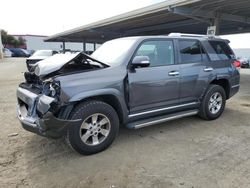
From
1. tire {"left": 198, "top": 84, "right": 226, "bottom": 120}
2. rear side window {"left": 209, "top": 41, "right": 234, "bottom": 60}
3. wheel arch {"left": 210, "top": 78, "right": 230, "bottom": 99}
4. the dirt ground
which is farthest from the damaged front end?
wheel arch {"left": 210, "top": 78, "right": 230, "bottom": 99}

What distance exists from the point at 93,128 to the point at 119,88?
752mm

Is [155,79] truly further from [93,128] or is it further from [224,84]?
[224,84]

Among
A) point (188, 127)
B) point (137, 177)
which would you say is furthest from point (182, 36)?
point (137, 177)

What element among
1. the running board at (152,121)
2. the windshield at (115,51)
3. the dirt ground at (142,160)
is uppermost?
the windshield at (115,51)

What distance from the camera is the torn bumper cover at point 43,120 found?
3307 mm

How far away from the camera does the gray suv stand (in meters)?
3.47

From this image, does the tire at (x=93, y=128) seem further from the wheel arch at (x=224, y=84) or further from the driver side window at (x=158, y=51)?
the wheel arch at (x=224, y=84)

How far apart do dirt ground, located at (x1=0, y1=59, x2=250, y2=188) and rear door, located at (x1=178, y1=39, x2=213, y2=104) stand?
2.32 feet

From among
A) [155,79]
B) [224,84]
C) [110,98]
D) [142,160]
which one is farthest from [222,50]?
[142,160]

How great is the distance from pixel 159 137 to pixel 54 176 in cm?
205

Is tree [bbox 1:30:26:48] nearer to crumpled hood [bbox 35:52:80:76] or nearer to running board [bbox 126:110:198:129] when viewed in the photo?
crumpled hood [bbox 35:52:80:76]

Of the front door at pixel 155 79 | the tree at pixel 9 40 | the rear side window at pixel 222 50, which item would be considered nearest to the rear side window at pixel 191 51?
the front door at pixel 155 79

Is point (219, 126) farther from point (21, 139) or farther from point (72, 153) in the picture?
point (21, 139)

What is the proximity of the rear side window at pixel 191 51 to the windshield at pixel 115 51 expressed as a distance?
1.10 meters
